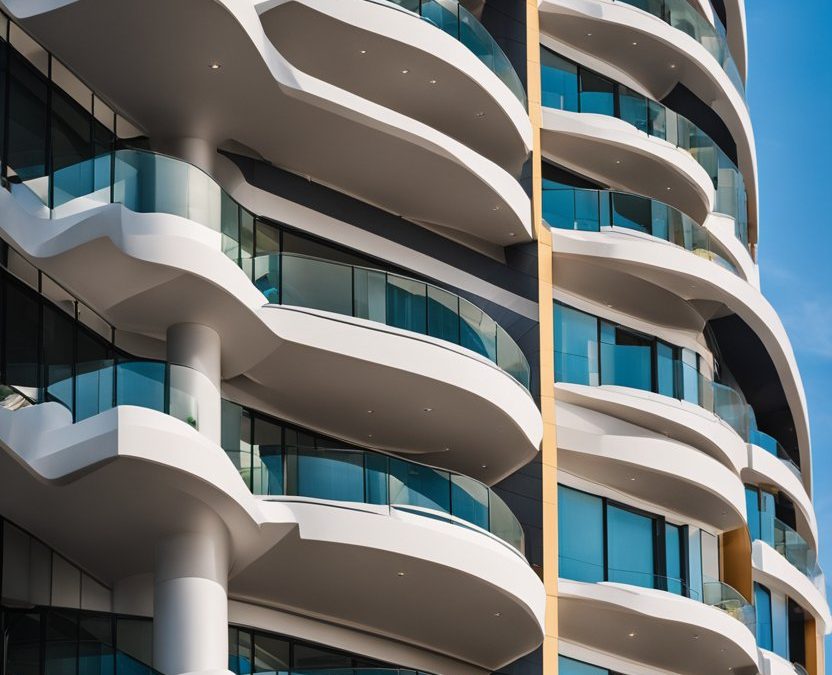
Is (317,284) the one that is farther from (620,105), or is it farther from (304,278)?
(620,105)

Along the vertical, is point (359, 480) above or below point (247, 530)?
above

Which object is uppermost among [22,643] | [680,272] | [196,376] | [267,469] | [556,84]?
[556,84]

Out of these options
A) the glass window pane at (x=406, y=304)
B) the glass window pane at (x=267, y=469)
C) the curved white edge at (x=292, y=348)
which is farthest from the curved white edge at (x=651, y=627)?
the glass window pane at (x=267, y=469)

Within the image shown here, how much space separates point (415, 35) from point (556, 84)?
639cm

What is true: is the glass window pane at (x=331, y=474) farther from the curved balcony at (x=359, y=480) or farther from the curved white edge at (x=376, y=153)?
the curved white edge at (x=376, y=153)

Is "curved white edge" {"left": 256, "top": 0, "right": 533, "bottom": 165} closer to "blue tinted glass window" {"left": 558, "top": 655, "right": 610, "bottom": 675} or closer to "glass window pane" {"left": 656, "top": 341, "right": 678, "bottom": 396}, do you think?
"glass window pane" {"left": 656, "top": 341, "right": 678, "bottom": 396}

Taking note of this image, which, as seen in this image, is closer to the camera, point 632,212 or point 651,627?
point 651,627

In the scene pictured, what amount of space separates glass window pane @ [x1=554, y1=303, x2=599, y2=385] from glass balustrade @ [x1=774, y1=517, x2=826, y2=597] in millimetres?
7708

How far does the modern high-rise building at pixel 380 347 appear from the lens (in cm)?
2406

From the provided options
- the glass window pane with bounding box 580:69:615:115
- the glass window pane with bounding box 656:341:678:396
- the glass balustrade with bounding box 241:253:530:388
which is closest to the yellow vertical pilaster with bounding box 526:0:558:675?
the glass window pane with bounding box 580:69:615:115

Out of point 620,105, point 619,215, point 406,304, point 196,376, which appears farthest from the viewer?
point 620,105

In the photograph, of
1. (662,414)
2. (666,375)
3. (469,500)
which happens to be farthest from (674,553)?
(469,500)

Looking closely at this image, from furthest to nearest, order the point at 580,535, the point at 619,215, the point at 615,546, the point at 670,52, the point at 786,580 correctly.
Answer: the point at 786,580 < the point at 670,52 < the point at 619,215 < the point at 615,546 < the point at 580,535

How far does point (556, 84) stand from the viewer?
36.1 metres
